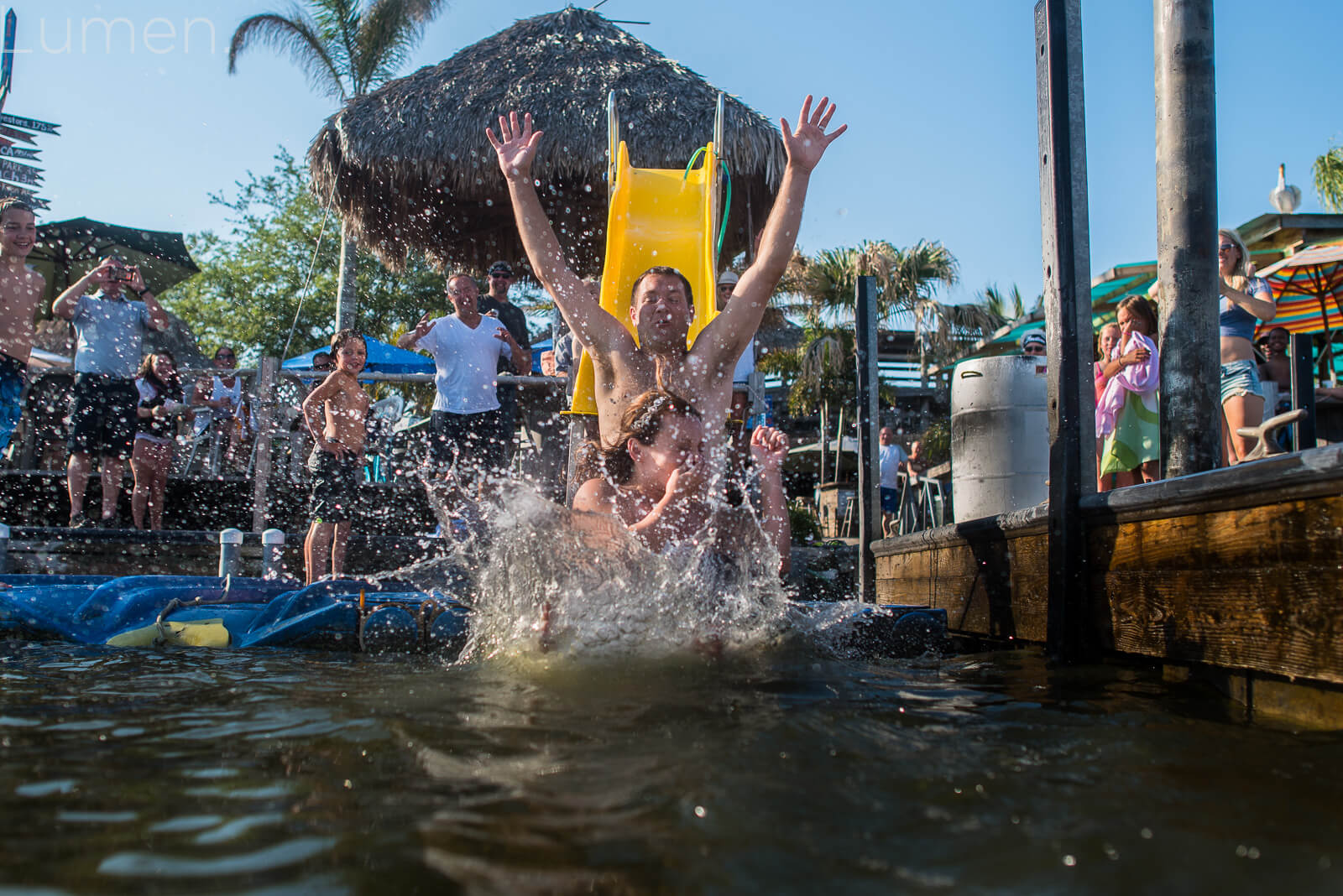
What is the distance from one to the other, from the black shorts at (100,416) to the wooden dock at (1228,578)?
5.55 m

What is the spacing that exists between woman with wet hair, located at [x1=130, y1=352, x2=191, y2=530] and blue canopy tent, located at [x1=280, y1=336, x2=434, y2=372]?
605 cm

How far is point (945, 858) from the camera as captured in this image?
52.6 inches

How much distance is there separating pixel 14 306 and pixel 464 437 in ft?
9.24

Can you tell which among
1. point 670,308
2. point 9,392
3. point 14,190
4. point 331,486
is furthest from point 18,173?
point 670,308

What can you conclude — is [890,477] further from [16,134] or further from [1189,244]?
[16,134]

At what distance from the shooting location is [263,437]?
6.68m

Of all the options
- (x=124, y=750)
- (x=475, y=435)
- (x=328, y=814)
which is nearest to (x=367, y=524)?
(x=475, y=435)

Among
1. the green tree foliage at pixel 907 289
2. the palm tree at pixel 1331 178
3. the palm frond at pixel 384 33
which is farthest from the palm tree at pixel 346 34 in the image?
the palm tree at pixel 1331 178

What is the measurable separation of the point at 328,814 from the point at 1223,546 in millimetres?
2243

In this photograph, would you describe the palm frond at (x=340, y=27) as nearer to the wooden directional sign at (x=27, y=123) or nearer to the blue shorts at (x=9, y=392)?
the wooden directional sign at (x=27, y=123)

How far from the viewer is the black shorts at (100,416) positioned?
6051 millimetres

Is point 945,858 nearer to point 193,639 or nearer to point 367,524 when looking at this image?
point 193,639

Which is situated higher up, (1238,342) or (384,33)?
(384,33)

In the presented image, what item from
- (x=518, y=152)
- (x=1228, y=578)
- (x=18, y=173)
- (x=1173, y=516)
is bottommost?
(x=1228, y=578)
